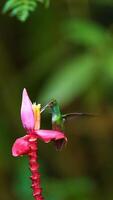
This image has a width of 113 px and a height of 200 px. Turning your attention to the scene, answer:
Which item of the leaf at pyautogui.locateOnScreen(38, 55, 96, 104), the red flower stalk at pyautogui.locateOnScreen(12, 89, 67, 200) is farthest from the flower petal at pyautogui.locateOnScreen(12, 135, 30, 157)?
the leaf at pyautogui.locateOnScreen(38, 55, 96, 104)

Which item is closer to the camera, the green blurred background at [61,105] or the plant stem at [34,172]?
the plant stem at [34,172]

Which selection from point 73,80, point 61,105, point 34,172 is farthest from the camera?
point 61,105

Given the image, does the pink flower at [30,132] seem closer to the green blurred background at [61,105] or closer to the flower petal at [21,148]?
the flower petal at [21,148]

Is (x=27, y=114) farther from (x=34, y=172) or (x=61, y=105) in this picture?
(x=61, y=105)

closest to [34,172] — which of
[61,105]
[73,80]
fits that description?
[73,80]

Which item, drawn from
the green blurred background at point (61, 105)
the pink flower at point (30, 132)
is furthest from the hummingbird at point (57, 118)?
the green blurred background at point (61, 105)

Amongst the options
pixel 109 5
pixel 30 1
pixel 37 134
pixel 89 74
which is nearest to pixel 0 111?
pixel 109 5
